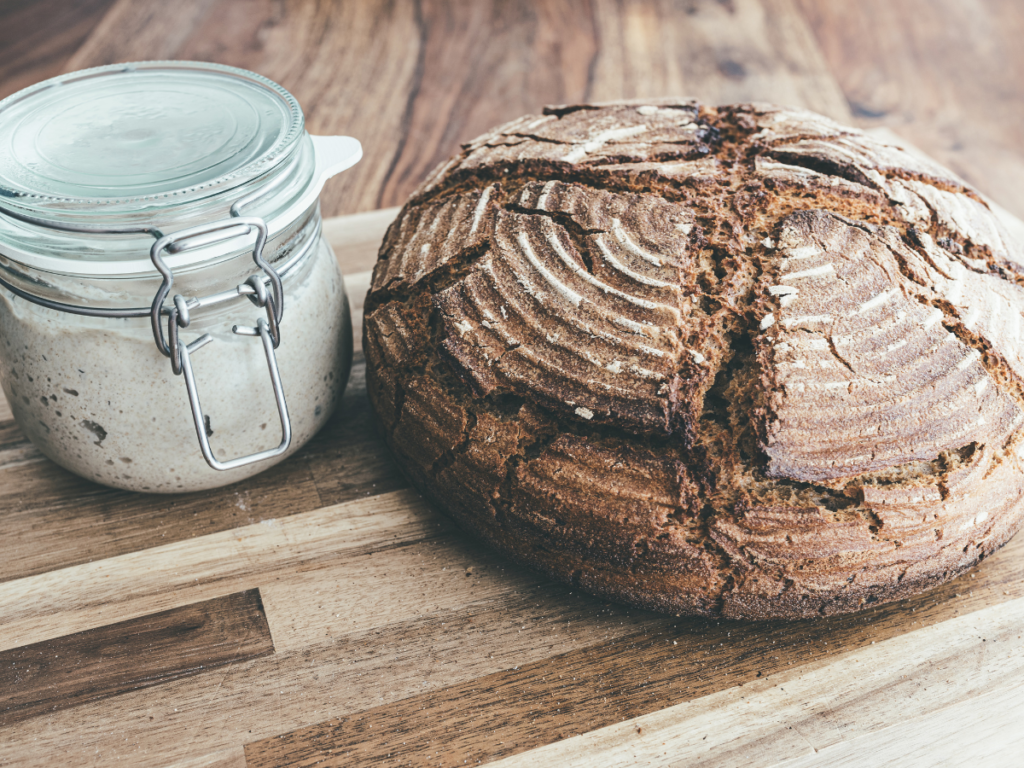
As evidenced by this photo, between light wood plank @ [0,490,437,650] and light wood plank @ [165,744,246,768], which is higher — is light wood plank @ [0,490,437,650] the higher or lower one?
the higher one

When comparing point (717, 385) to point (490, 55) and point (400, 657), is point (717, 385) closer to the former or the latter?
point (400, 657)

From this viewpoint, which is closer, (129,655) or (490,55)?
(129,655)

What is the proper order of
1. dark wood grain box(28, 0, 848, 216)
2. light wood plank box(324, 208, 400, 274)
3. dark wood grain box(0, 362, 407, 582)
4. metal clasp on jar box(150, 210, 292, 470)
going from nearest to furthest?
metal clasp on jar box(150, 210, 292, 470), dark wood grain box(0, 362, 407, 582), light wood plank box(324, 208, 400, 274), dark wood grain box(28, 0, 848, 216)

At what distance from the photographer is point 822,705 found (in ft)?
2.98

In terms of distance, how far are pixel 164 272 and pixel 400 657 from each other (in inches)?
19.3

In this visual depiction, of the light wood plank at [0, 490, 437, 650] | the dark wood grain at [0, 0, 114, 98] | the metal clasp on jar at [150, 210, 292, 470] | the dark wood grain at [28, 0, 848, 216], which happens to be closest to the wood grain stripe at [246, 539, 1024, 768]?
the light wood plank at [0, 490, 437, 650]

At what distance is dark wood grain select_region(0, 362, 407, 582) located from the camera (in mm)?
1046

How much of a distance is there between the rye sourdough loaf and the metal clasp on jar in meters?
0.17

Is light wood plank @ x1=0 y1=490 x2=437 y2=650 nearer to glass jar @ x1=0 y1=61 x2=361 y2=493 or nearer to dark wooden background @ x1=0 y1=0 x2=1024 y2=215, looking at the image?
glass jar @ x1=0 y1=61 x2=361 y2=493

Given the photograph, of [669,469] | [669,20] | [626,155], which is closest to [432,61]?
[669,20]

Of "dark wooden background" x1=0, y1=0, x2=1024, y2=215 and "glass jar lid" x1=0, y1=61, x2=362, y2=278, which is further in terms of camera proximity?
"dark wooden background" x1=0, y1=0, x2=1024, y2=215

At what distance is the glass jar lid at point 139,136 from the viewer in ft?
2.72

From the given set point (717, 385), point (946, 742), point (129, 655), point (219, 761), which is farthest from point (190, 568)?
point (946, 742)

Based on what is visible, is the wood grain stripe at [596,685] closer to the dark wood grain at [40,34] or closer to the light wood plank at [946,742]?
the light wood plank at [946,742]
